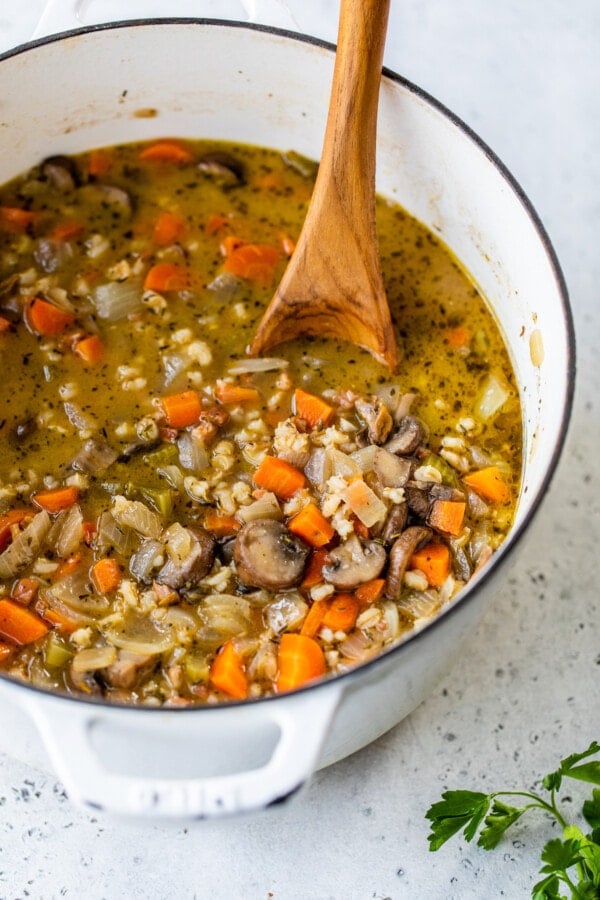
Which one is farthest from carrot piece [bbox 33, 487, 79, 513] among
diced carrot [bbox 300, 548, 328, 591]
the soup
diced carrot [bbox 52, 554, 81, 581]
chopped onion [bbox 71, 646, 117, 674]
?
diced carrot [bbox 300, 548, 328, 591]

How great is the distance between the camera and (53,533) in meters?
3.09

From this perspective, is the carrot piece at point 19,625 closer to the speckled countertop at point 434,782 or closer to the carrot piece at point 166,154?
the speckled countertop at point 434,782

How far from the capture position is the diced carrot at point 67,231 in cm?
362

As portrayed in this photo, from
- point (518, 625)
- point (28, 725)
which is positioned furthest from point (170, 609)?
point (518, 625)

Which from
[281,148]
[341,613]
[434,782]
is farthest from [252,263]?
[434,782]

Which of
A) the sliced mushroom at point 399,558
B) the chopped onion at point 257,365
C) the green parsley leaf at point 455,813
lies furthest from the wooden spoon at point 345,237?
the green parsley leaf at point 455,813

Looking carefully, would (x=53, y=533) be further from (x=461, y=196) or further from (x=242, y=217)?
(x=461, y=196)

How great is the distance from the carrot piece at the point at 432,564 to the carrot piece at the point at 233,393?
66 cm

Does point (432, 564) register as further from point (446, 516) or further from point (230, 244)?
point (230, 244)

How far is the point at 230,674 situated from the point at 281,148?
1812mm

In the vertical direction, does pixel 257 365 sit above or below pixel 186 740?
above

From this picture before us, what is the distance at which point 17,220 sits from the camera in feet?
12.0

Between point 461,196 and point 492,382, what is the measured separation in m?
0.56

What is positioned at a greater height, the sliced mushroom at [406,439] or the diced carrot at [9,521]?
the sliced mushroom at [406,439]
